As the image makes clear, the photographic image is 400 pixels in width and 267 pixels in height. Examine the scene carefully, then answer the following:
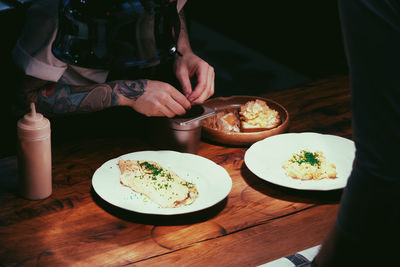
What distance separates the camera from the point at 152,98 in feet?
6.57

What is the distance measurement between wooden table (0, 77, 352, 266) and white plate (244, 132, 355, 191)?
41 millimetres

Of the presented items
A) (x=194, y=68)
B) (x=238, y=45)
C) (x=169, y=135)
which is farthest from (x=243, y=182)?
(x=238, y=45)

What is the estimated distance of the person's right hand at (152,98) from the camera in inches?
76.7

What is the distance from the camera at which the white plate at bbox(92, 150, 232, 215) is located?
1617 millimetres

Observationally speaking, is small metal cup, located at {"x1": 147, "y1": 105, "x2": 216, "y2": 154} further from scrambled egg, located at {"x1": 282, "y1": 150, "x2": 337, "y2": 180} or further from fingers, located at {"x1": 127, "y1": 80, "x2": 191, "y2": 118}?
scrambled egg, located at {"x1": 282, "y1": 150, "x2": 337, "y2": 180}

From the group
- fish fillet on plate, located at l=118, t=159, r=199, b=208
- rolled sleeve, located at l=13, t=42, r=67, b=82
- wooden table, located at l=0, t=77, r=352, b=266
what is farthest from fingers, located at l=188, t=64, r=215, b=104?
rolled sleeve, located at l=13, t=42, r=67, b=82

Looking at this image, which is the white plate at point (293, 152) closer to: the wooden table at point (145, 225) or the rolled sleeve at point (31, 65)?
the wooden table at point (145, 225)

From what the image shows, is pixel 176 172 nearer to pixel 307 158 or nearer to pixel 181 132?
pixel 181 132

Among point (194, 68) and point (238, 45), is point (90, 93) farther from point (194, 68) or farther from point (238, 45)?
point (238, 45)

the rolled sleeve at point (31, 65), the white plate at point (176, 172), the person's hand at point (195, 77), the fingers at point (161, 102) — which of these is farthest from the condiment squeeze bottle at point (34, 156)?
the person's hand at point (195, 77)

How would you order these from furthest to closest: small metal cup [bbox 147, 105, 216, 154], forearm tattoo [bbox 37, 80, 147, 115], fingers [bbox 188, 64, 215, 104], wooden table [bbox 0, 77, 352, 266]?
fingers [bbox 188, 64, 215, 104] → forearm tattoo [bbox 37, 80, 147, 115] → small metal cup [bbox 147, 105, 216, 154] → wooden table [bbox 0, 77, 352, 266]

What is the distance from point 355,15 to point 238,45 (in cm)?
560

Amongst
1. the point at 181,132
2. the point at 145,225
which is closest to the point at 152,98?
the point at 181,132

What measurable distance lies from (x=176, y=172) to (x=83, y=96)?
21.3 inches
